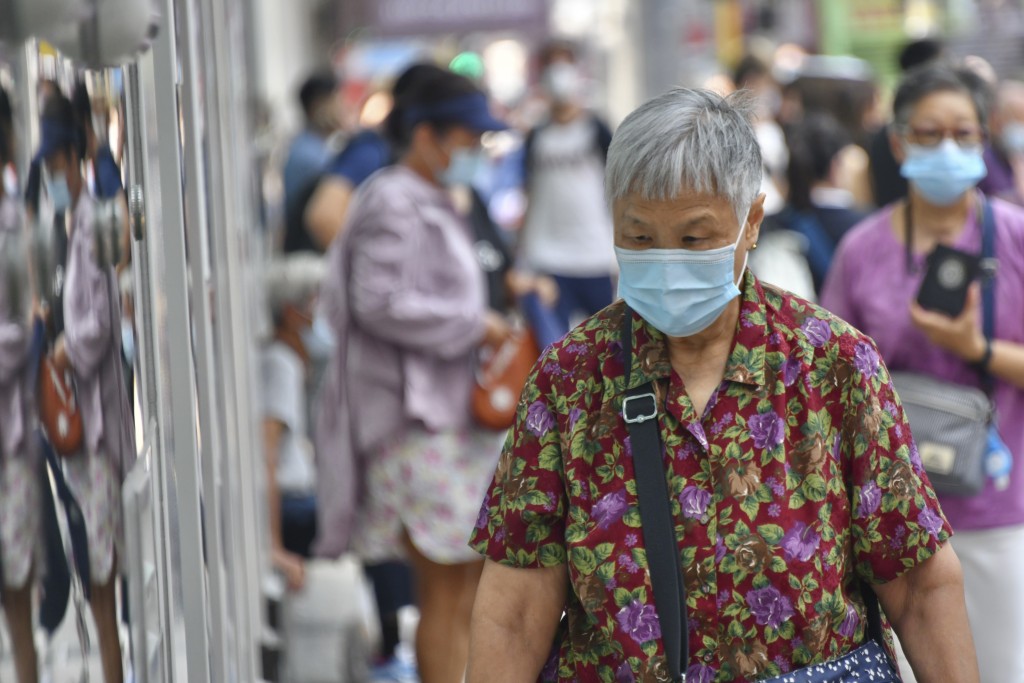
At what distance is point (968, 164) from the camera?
13.3 feet

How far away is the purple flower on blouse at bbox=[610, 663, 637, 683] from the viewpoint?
8.46ft

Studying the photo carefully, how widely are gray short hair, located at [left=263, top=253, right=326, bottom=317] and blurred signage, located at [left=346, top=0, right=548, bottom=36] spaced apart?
308 centimetres

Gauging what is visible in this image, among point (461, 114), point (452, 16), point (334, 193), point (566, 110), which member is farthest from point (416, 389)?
point (452, 16)

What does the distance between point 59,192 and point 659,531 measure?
102 cm

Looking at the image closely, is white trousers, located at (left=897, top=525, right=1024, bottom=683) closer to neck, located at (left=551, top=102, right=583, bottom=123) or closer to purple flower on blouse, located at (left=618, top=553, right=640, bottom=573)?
purple flower on blouse, located at (left=618, top=553, right=640, bottom=573)

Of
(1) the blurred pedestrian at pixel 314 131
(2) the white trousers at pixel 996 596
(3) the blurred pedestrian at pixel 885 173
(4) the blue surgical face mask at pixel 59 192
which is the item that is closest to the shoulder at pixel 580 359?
(4) the blue surgical face mask at pixel 59 192

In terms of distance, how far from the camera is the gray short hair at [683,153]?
8.45 feet

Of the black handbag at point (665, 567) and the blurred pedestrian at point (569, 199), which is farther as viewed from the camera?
the blurred pedestrian at point (569, 199)

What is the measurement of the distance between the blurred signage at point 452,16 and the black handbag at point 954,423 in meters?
5.87

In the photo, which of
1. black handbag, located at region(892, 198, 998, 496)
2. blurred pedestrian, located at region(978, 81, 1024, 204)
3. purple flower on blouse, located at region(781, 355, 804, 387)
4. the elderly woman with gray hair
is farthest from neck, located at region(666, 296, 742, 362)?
blurred pedestrian, located at region(978, 81, 1024, 204)

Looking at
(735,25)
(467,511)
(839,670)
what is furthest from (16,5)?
(735,25)

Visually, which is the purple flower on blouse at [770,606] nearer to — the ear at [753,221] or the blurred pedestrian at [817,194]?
the ear at [753,221]

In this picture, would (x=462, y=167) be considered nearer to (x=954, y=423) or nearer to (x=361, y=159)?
(x=954, y=423)

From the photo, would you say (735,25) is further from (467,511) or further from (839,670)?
(839,670)
